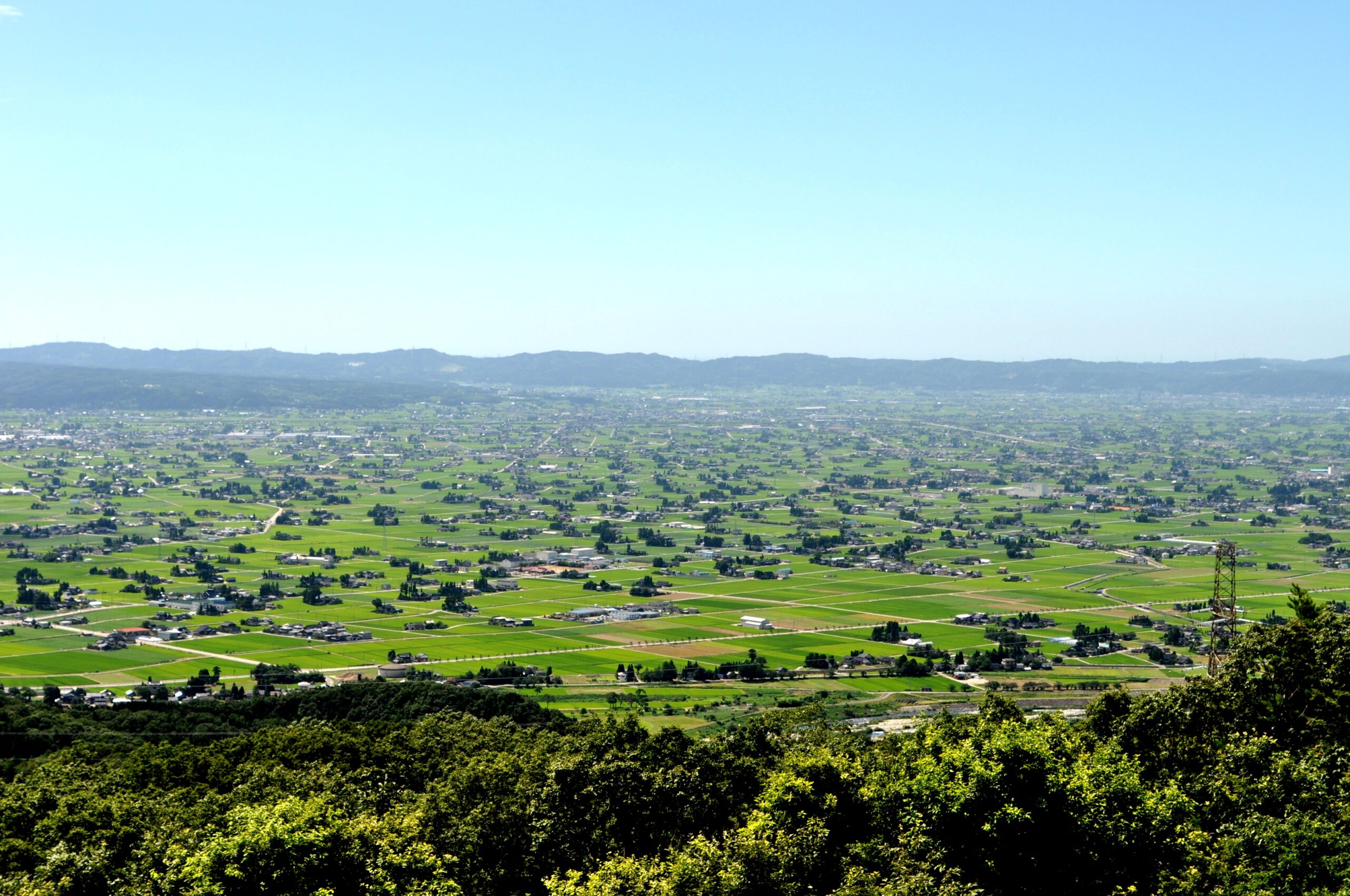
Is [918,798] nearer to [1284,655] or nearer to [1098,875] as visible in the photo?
[1098,875]

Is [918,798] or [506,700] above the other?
[918,798]

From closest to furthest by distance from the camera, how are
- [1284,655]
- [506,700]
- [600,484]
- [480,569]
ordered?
[1284,655] → [506,700] → [480,569] → [600,484]

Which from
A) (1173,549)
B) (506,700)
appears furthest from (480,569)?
(1173,549)

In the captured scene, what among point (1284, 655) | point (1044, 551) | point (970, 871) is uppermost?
point (1284, 655)

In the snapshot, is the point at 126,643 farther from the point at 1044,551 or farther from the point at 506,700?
the point at 1044,551

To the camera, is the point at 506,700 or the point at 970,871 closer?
the point at 970,871

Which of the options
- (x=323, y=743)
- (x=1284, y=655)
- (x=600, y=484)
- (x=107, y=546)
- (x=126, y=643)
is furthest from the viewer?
(x=600, y=484)

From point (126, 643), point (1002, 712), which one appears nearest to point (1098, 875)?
point (1002, 712)
